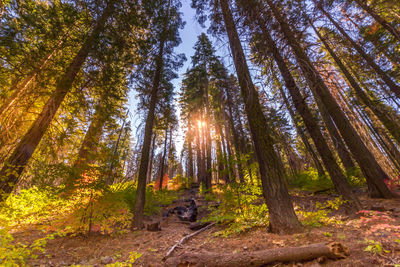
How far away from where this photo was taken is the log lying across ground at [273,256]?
2.06 meters

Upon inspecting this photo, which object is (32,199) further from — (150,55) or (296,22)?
(296,22)

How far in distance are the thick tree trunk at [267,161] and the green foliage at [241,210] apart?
724 mm

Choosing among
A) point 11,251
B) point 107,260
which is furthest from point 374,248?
point 11,251

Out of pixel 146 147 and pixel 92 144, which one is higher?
pixel 146 147

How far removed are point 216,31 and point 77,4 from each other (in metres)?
4.72

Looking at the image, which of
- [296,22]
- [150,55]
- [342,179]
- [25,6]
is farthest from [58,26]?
[342,179]

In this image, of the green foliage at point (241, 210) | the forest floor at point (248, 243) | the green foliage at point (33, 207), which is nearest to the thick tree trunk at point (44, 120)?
the green foliage at point (33, 207)

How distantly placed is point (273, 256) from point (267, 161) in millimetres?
1989

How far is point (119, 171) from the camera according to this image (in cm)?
513

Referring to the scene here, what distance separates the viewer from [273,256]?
7.27 ft

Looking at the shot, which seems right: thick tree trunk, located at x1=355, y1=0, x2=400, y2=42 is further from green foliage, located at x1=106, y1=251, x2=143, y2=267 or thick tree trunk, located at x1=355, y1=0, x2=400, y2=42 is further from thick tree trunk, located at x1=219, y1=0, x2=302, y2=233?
green foliage, located at x1=106, y1=251, x2=143, y2=267

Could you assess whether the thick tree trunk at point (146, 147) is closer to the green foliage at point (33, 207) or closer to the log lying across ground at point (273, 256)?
the green foliage at point (33, 207)

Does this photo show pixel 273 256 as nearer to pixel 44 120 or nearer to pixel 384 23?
pixel 44 120

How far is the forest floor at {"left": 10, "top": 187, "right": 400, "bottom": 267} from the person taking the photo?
6.61 feet
